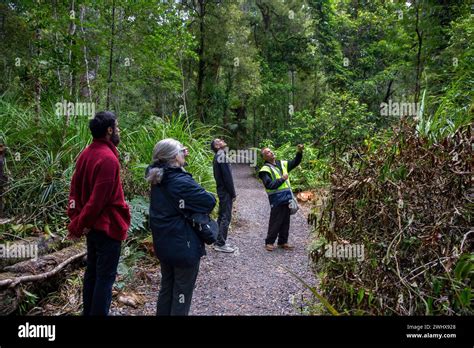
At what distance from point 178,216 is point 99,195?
2.04 feet

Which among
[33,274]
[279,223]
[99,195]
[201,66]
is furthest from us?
[201,66]

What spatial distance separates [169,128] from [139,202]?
2.33m

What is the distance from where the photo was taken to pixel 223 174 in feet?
19.0

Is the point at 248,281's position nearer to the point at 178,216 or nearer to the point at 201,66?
the point at 178,216

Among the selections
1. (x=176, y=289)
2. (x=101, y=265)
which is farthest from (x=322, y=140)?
(x=101, y=265)

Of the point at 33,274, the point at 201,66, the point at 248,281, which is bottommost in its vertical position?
the point at 248,281

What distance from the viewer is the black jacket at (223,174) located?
5.75 metres

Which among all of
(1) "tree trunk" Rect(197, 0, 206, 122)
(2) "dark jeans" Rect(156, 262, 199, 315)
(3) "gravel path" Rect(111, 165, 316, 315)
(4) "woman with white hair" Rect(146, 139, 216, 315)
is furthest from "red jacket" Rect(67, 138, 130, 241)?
(1) "tree trunk" Rect(197, 0, 206, 122)

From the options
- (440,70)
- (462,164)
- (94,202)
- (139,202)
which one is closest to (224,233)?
(139,202)

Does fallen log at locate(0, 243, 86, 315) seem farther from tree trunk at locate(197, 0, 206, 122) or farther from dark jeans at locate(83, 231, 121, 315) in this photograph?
tree trunk at locate(197, 0, 206, 122)

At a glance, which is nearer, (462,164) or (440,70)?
(462,164)

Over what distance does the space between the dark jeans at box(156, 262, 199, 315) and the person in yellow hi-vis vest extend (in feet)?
9.74

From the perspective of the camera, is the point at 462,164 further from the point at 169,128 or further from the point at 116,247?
the point at 169,128

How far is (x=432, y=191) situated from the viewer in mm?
2930
